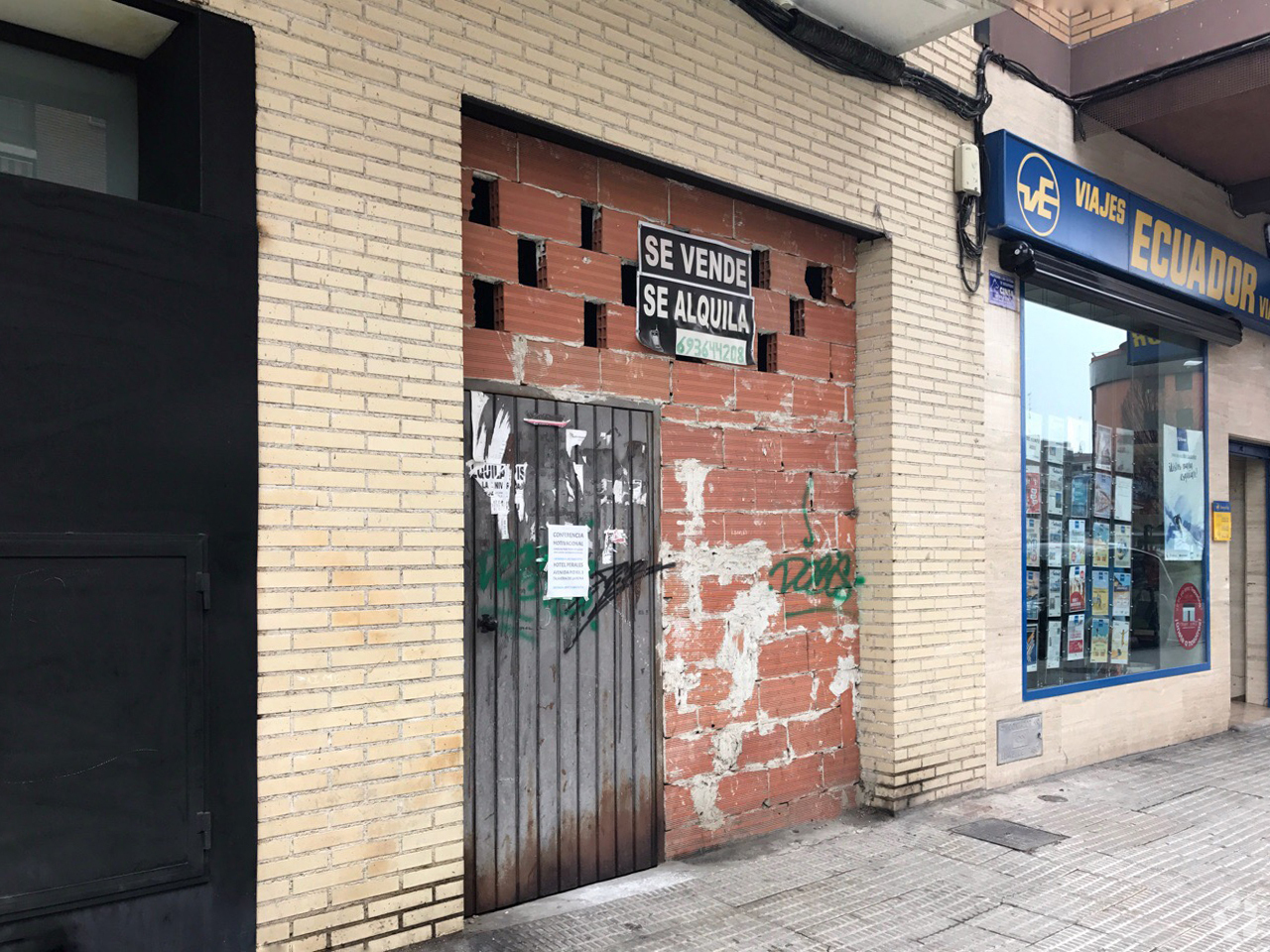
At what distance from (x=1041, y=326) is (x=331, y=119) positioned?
555 centimetres

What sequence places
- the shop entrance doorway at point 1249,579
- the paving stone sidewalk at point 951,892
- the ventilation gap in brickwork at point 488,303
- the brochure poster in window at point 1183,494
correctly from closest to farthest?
1. the paving stone sidewalk at point 951,892
2. the ventilation gap in brickwork at point 488,303
3. the brochure poster in window at point 1183,494
4. the shop entrance doorway at point 1249,579

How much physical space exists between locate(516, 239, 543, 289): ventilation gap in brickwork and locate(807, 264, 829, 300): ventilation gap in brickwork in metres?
2.08

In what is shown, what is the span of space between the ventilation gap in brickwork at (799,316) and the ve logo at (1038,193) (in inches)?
77.2

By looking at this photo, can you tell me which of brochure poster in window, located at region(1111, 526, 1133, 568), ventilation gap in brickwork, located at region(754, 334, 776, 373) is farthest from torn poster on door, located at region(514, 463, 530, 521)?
brochure poster in window, located at region(1111, 526, 1133, 568)

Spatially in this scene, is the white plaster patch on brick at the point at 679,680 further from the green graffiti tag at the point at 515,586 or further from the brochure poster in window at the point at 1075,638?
the brochure poster in window at the point at 1075,638

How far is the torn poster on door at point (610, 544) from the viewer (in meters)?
4.84

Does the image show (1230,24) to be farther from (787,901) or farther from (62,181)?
(62,181)

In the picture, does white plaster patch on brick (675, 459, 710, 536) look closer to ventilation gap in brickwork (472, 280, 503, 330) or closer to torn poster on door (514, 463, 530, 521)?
torn poster on door (514, 463, 530, 521)

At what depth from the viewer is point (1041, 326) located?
7.25 m

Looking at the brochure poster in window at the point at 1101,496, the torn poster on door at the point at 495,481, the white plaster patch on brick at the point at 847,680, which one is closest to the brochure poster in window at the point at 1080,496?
the brochure poster in window at the point at 1101,496

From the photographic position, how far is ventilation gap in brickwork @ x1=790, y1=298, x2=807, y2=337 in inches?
234

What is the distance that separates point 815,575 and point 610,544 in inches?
64.6

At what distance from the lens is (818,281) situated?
614 cm

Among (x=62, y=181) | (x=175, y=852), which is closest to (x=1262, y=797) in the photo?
(x=175, y=852)
